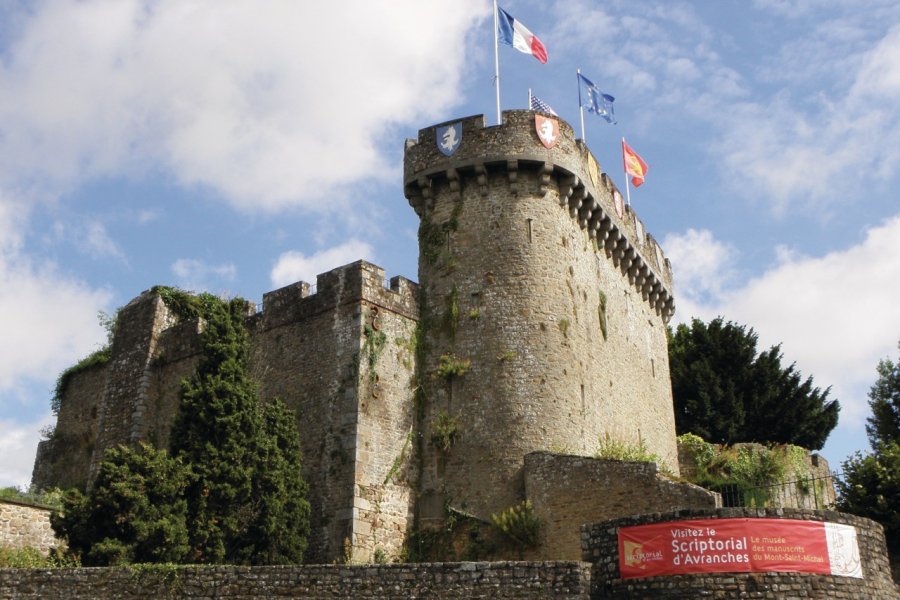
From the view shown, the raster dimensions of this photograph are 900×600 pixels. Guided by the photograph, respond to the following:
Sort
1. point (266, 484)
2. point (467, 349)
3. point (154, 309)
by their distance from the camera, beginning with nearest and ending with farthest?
point (266, 484) → point (467, 349) → point (154, 309)

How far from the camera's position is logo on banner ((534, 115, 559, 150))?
23150mm

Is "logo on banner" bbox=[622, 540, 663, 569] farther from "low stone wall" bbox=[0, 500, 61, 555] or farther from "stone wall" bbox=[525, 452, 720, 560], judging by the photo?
"low stone wall" bbox=[0, 500, 61, 555]

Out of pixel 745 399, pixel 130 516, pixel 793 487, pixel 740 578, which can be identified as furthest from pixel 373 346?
pixel 745 399

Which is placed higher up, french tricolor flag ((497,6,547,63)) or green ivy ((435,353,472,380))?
french tricolor flag ((497,6,547,63))

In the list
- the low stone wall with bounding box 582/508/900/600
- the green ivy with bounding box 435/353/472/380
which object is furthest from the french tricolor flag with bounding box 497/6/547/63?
the low stone wall with bounding box 582/508/900/600

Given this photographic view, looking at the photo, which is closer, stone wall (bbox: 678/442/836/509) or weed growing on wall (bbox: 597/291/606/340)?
weed growing on wall (bbox: 597/291/606/340)

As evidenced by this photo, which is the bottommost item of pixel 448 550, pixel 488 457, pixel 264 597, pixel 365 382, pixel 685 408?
pixel 264 597

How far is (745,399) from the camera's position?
112 feet

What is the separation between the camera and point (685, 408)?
3394 cm

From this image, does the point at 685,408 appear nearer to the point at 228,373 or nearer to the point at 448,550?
the point at 448,550

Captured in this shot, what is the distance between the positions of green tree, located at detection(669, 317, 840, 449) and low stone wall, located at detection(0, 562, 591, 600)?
822 inches

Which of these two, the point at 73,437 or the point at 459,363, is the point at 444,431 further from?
the point at 73,437

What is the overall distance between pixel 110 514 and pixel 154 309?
9803mm

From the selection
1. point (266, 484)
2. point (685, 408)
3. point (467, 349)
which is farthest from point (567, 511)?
point (685, 408)
